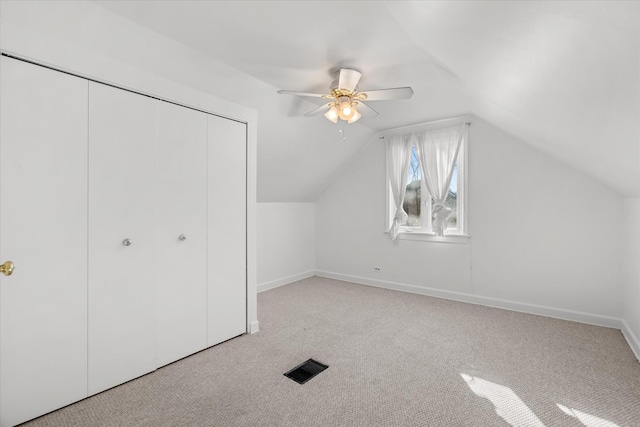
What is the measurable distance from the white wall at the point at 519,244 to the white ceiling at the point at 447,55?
86cm

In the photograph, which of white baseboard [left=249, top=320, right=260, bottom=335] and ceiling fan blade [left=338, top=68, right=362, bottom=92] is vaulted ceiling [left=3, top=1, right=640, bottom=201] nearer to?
ceiling fan blade [left=338, top=68, right=362, bottom=92]

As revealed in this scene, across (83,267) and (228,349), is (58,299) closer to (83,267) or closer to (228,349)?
(83,267)

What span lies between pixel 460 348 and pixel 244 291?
1.96 meters

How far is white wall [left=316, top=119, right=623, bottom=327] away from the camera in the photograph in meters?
3.17

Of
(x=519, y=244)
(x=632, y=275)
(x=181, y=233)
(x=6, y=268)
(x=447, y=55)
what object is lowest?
(x=632, y=275)

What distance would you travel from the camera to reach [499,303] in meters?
3.71

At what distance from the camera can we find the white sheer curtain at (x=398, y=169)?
440 centimetres

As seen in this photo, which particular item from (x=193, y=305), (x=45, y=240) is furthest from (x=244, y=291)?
(x=45, y=240)

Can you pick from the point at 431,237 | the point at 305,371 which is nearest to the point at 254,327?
the point at 305,371

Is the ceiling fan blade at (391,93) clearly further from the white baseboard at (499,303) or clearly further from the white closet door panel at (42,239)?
the white baseboard at (499,303)

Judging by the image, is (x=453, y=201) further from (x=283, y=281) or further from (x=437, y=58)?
(x=283, y=281)

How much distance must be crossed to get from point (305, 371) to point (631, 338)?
9.23ft

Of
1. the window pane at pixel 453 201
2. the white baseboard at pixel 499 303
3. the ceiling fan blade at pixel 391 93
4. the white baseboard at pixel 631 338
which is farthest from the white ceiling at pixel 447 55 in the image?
the white baseboard at pixel 499 303

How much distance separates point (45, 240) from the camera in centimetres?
176
